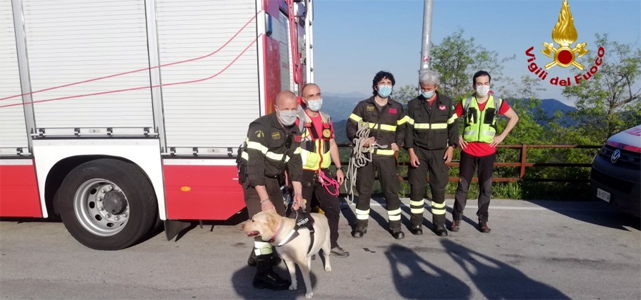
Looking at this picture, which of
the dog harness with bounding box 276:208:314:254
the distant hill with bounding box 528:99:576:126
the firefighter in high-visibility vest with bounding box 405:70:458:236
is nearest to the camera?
the dog harness with bounding box 276:208:314:254

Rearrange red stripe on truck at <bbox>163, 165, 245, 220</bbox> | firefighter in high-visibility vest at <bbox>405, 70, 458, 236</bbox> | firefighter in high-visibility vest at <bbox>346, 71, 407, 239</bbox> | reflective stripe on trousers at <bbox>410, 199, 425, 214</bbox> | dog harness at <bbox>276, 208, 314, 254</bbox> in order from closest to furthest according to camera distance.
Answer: dog harness at <bbox>276, 208, 314, 254</bbox>, red stripe on truck at <bbox>163, 165, 245, 220</bbox>, firefighter in high-visibility vest at <bbox>346, 71, 407, 239</bbox>, firefighter in high-visibility vest at <bbox>405, 70, 458, 236</bbox>, reflective stripe on trousers at <bbox>410, 199, 425, 214</bbox>

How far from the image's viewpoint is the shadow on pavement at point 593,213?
5652mm

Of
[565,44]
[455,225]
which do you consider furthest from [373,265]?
[565,44]

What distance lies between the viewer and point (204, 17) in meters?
4.24

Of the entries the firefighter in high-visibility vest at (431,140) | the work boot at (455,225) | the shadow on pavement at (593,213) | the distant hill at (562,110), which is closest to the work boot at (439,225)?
the firefighter in high-visibility vest at (431,140)

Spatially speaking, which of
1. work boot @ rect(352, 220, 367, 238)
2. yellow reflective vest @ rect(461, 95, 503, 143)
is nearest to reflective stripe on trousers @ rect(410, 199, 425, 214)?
work boot @ rect(352, 220, 367, 238)

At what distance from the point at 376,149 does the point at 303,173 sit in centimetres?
107

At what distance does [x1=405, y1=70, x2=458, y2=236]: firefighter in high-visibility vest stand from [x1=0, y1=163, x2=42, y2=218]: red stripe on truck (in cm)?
439

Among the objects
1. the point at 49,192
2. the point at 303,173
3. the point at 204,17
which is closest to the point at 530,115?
the point at 303,173

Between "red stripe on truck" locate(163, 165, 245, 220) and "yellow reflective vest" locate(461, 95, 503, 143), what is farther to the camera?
"yellow reflective vest" locate(461, 95, 503, 143)

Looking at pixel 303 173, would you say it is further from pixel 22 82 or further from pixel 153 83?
pixel 22 82

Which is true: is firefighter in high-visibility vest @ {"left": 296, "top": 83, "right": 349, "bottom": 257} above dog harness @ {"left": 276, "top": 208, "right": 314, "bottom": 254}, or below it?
above

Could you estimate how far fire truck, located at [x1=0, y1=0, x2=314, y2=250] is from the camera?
428 centimetres

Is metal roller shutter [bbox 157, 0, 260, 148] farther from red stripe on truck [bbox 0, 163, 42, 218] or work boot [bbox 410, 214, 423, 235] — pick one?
work boot [bbox 410, 214, 423, 235]
